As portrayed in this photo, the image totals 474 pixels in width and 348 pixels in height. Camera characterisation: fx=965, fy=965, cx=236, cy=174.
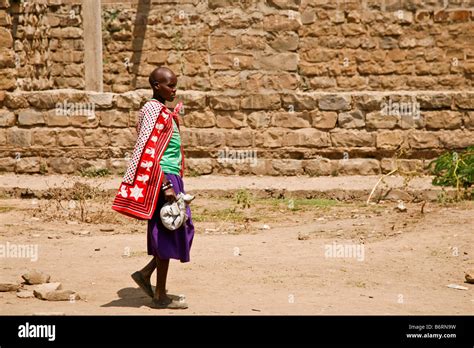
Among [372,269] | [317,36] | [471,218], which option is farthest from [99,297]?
[317,36]

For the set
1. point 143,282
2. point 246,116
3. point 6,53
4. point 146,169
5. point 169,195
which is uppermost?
point 6,53

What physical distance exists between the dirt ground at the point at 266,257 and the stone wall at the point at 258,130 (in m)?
1.03

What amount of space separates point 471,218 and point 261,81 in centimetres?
338

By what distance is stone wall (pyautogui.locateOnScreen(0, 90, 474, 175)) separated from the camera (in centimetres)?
1150

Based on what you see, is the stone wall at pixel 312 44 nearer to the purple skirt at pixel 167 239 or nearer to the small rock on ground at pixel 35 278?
the small rock on ground at pixel 35 278

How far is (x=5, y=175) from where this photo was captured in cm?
1176

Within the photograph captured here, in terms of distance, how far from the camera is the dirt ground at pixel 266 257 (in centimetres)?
674

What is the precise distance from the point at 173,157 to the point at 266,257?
78.4 inches

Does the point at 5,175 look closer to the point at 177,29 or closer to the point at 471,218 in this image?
the point at 177,29

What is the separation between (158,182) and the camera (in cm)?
641

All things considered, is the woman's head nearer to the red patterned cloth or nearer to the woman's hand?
the red patterned cloth

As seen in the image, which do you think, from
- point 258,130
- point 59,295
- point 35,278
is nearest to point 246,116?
point 258,130

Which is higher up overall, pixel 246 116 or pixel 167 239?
pixel 246 116

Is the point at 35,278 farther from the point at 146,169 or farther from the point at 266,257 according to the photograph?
the point at 266,257
